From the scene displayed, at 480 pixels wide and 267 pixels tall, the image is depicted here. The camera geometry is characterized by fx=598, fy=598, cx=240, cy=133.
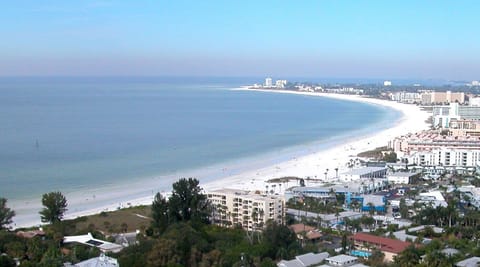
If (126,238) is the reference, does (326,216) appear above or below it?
below

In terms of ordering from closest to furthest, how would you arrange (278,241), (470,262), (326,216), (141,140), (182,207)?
(470,262) < (278,241) < (182,207) < (326,216) < (141,140)

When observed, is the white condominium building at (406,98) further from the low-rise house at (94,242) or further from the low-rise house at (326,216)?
the low-rise house at (94,242)

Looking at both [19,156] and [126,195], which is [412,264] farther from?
[19,156]

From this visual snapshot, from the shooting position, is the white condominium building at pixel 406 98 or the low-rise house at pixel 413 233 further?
the white condominium building at pixel 406 98

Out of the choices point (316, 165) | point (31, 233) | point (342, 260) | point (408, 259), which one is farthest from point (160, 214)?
point (316, 165)

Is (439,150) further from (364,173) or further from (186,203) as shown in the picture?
(186,203)

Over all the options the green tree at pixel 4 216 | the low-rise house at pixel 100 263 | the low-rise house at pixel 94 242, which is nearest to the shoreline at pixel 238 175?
the green tree at pixel 4 216
